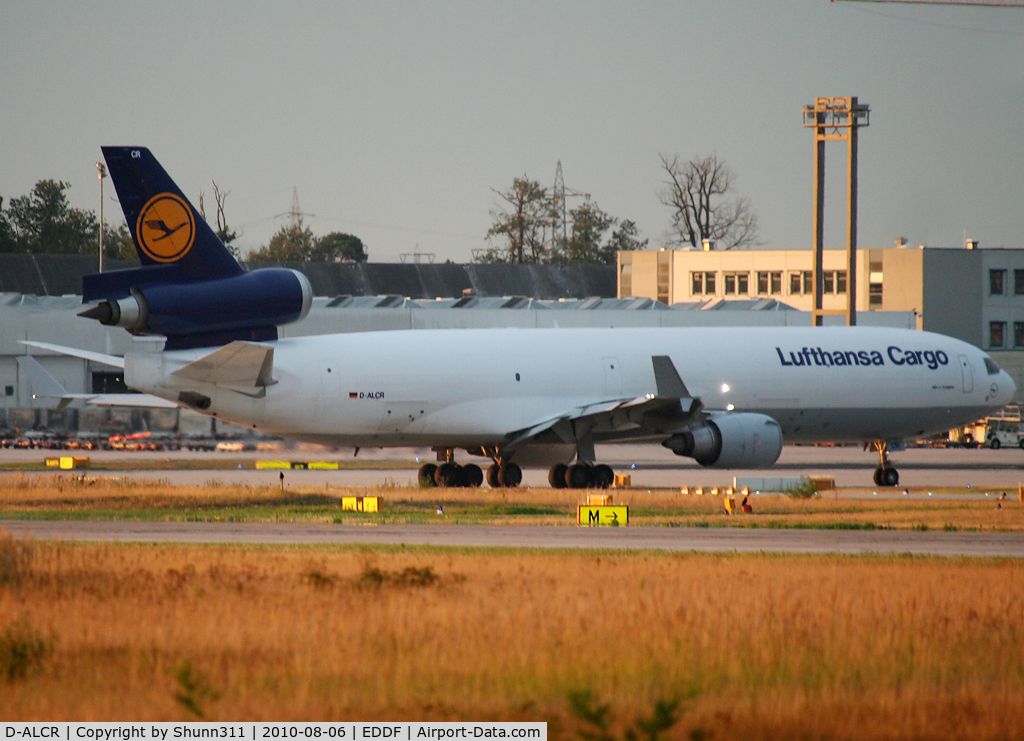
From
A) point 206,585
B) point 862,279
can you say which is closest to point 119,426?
point 862,279

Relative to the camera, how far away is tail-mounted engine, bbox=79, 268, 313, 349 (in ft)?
107

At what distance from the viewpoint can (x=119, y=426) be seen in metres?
70.6

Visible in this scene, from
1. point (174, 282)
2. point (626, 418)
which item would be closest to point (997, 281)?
point (626, 418)

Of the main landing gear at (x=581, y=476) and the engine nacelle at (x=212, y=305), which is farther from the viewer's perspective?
the main landing gear at (x=581, y=476)

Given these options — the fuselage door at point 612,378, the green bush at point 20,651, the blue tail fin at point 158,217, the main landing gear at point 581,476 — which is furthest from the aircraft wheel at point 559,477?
the green bush at point 20,651

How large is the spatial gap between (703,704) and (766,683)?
1.11 meters

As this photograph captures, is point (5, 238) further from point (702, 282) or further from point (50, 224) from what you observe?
point (702, 282)

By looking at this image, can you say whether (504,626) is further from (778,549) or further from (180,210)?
(180,210)

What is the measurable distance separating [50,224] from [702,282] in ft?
277

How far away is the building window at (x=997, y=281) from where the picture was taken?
86375 millimetres

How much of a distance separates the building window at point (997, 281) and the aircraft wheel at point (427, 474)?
57.2m

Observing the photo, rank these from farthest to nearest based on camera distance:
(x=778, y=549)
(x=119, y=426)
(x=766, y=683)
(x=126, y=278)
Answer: (x=119, y=426), (x=126, y=278), (x=778, y=549), (x=766, y=683)

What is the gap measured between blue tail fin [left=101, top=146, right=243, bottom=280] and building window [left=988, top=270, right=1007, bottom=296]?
6536 centimetres

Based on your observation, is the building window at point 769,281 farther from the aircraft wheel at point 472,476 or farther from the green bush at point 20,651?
the green bush at point 20,651
